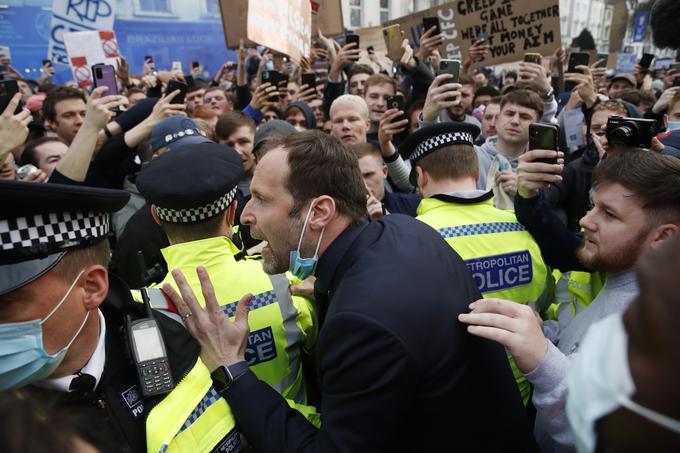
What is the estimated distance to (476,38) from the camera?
6.34 meters

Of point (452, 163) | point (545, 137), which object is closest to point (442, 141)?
point (452, 163)

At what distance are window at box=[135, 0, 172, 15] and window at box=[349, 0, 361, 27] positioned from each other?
556 inches

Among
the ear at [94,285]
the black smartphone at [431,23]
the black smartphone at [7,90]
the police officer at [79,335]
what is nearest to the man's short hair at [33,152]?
the black smartphone at [7,90]

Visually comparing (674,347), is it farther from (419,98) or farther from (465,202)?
(419,98)

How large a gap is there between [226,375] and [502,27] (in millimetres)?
5989

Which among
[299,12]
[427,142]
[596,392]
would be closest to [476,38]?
[299,12]

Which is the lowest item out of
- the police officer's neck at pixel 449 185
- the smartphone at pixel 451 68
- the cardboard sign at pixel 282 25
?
the police officer's neck at pixel 449 185

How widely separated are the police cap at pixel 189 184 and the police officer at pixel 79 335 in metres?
0.42

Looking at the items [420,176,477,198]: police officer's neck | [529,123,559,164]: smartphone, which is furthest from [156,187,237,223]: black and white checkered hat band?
[529,123,559,164]: smartphone

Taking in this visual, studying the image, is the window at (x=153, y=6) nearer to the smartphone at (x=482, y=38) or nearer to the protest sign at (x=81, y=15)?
the protest sign at (x=81, y=15)

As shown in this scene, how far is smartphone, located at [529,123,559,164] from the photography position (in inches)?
92.0

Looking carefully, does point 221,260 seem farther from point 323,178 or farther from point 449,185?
point 449,185

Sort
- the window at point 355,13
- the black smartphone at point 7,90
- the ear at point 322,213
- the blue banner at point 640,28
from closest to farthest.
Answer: the ear at point 322,213
the black smartphone at point 7,90
the blue banner at point 640,28
the window at point 355,13

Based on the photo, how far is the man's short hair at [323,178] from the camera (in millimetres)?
1836
